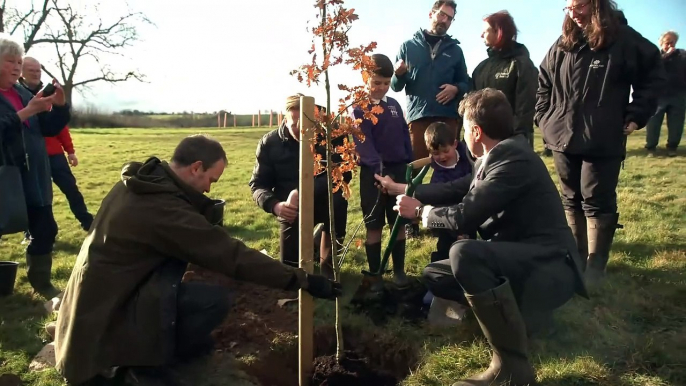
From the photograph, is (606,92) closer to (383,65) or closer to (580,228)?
(580,228)

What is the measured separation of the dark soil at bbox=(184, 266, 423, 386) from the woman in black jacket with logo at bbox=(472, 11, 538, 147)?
8.46ft

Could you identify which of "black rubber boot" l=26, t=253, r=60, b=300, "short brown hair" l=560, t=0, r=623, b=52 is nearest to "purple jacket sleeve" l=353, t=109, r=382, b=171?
"short brown hair" l=560, t=0, r=623, b=52

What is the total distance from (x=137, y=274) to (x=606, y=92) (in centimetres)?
344

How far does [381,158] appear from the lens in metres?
4.47

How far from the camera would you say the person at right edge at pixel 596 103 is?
3961 mm

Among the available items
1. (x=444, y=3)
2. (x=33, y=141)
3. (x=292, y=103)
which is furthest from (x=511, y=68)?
(x=33, y=141)

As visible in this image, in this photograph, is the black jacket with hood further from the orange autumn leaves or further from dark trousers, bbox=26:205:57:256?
dark trousers, bbox=26:205:57:256

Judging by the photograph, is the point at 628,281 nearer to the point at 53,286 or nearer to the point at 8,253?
the point at 53,286

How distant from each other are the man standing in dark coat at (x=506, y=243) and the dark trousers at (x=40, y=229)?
3296 mm

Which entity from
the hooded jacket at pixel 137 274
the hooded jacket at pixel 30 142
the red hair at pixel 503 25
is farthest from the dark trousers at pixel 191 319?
the red hair at pixel 503 25

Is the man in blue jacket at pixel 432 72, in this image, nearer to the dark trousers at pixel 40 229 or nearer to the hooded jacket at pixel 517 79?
the hooded jacket at pixel 517 79

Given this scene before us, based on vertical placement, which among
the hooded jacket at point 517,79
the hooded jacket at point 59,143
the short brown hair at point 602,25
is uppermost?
the short brown hair at point 602,25

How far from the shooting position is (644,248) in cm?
501

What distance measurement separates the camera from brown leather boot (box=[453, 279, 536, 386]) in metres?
2.74
